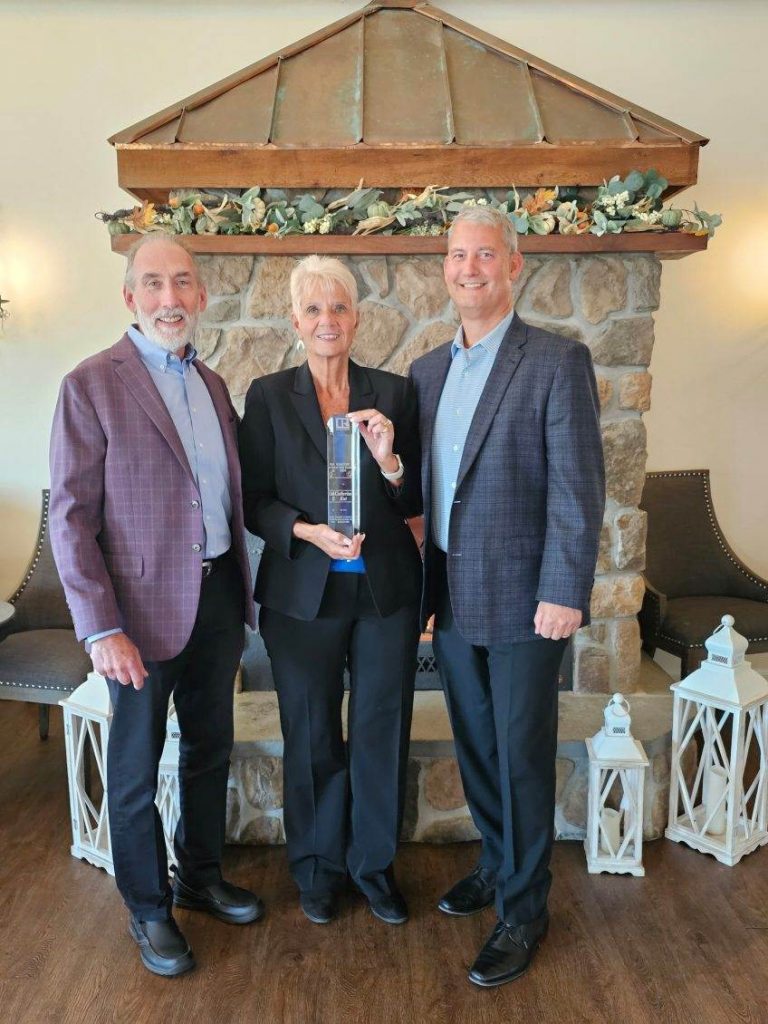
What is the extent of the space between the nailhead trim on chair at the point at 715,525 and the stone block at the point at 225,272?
2.09 metres

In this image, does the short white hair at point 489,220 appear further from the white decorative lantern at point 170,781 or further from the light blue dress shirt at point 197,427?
the white decorative lantern at point 170,781

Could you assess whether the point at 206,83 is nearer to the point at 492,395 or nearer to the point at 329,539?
the point at 492,395

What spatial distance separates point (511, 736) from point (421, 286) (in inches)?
57.9

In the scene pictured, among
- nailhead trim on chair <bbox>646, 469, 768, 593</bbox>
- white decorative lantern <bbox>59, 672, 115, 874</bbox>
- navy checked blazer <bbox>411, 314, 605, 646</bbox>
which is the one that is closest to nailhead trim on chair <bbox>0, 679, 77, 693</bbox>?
white decorative lantern <bbox>59, 672, 115, 874</bbox>

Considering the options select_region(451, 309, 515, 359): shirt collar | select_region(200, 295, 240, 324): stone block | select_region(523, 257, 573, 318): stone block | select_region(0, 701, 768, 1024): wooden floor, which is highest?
select_region(523, 257, 573, 318): stone block

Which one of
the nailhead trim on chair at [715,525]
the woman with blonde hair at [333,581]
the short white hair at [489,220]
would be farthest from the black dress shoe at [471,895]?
the nailhead trim on chair at [715,525]

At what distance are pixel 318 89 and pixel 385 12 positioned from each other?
0.44 m

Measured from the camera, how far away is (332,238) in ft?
8.53

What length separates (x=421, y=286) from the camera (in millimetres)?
2734

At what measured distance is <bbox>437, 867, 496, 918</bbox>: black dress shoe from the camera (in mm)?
2225

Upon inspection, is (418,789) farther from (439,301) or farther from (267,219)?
(267,219)

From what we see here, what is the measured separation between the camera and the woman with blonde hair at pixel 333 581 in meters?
1.92

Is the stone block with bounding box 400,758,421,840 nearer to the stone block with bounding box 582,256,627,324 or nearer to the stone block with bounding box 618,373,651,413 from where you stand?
the stone block with bounding box 618,373,651,413

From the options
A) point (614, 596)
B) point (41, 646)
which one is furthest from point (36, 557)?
point (614, 596)
